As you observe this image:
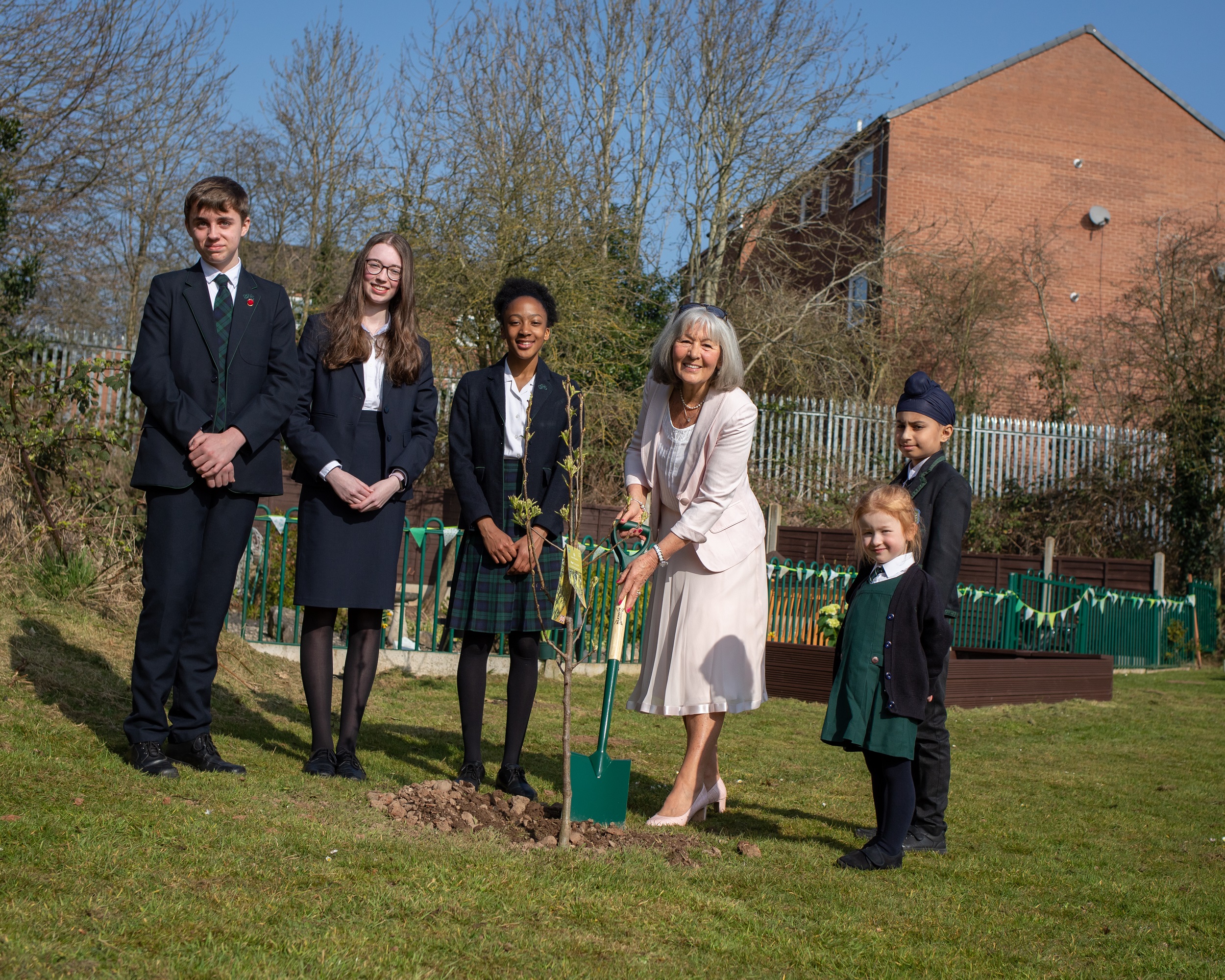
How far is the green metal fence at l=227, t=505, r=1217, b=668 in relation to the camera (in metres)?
8.25

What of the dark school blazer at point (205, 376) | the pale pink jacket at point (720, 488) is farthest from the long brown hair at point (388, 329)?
Result: the pale pink jacket at point (720, 488)

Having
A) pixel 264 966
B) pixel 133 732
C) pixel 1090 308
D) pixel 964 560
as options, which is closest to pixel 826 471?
pixel 964 560

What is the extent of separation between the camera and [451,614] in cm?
438

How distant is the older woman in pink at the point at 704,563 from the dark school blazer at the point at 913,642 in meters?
0.59

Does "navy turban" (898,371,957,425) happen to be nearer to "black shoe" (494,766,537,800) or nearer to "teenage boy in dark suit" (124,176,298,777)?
"black shoe" (494,766,537,800)

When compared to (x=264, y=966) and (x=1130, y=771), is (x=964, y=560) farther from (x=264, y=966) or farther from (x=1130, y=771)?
(x=264, y=966)

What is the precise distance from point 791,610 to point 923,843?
5.59 m

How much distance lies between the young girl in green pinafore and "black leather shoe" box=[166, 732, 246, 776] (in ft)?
6.98

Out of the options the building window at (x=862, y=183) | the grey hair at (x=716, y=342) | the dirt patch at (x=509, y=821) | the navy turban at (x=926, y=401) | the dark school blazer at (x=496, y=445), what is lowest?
the dirt patch at (x=509, y=821)

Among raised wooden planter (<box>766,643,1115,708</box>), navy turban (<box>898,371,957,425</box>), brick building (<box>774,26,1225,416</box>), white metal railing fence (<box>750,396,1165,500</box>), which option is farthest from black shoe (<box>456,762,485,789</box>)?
brick building (<box>774,26,1225,416</box>)

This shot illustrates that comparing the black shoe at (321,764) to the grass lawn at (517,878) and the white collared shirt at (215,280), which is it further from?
the white collared shirt at (215,280)

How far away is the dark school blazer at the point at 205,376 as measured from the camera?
3908mm

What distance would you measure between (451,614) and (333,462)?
77cm

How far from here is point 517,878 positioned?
119 inches
